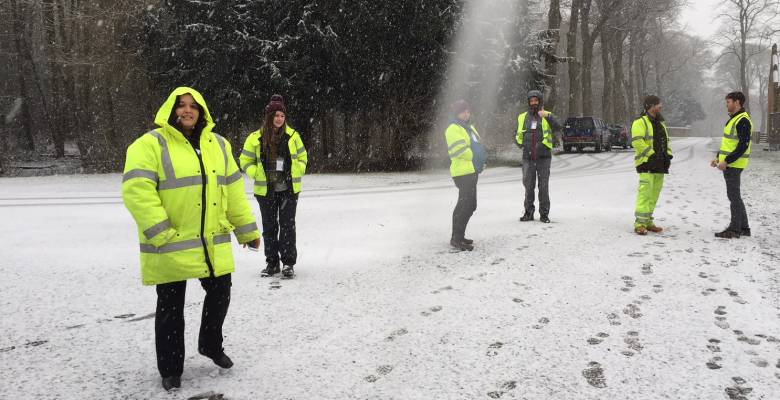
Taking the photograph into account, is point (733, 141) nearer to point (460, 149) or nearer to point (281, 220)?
point (460, 149)

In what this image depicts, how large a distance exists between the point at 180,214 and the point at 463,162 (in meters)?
4.24

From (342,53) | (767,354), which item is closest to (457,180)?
(767,354)

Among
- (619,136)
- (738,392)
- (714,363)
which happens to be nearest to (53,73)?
(619,136)

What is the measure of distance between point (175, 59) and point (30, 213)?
9.71m

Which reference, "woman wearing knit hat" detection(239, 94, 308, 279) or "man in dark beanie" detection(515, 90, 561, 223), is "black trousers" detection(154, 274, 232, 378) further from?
"man in dark beanie" detection(515, 90, 561, 223)

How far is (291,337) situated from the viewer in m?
4.27

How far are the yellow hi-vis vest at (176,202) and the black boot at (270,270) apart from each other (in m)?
2.57

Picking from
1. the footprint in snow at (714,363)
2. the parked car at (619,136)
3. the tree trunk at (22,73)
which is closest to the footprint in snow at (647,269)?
the footprint in snow at (714,363)

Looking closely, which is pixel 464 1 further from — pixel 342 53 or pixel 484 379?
pixel 484 379

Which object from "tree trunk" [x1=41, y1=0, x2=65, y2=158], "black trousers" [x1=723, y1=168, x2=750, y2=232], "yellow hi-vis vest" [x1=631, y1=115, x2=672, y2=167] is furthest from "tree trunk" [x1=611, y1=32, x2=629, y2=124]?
"black trousers" [x1=723, y1=168, x2=750, y2=232]

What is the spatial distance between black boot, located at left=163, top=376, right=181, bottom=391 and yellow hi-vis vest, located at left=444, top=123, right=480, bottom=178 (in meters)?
4.29

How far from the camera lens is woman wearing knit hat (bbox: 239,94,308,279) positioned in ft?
19.4

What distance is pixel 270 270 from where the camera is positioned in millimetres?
6117

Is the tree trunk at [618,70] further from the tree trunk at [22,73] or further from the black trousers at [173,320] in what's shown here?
the black trousers at [173,320]
